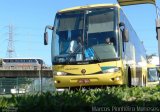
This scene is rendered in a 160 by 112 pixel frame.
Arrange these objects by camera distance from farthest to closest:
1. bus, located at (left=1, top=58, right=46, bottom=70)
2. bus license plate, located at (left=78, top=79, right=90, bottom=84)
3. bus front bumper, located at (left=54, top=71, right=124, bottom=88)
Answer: bus, located at (left=1, top=58, right=46, bottom=70) → bus license plate, located at (left=78, top=79, right=90, bottom=84) → bus front bumper, located at (left=54, top=71, right=124, bottom=88)

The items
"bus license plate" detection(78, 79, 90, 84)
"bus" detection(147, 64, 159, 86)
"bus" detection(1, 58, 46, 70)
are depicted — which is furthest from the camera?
"bus" detection(1, 58, 46, 70)

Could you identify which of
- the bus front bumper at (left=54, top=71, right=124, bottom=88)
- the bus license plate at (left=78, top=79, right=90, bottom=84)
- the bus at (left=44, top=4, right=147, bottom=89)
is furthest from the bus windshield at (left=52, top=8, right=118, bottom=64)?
the bus license plate at (left=78, top=79, right=90, bottom=84)

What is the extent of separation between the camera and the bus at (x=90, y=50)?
18047mm

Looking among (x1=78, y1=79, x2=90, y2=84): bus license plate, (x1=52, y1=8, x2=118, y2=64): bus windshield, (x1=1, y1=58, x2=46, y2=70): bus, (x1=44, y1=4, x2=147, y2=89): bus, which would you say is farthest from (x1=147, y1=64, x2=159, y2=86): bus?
(x1=1, y1=58, x2=46, y2=70): bus

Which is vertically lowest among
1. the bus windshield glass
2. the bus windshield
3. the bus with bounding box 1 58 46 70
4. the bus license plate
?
the bus license plate

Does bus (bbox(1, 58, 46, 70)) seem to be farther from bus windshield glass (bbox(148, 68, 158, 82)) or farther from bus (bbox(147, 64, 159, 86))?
bus windshield glass (bbox(148, 68, 158, 82))

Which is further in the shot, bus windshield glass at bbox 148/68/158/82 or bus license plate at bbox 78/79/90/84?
bus windshield glass at bbox 148/68/158/82

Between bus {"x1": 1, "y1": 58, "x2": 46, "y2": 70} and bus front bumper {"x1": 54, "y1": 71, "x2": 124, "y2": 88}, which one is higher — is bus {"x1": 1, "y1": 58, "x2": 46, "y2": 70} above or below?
above

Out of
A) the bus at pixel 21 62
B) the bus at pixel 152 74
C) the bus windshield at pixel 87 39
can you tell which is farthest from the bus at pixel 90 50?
the bus at pixel 21 62

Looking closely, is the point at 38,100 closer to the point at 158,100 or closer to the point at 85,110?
the point at 85,110

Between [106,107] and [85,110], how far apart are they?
1.30ft

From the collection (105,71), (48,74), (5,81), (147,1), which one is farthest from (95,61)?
(48,74)

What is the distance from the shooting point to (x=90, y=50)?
18109 millimetres

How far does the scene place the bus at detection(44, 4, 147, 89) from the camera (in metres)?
18.0
